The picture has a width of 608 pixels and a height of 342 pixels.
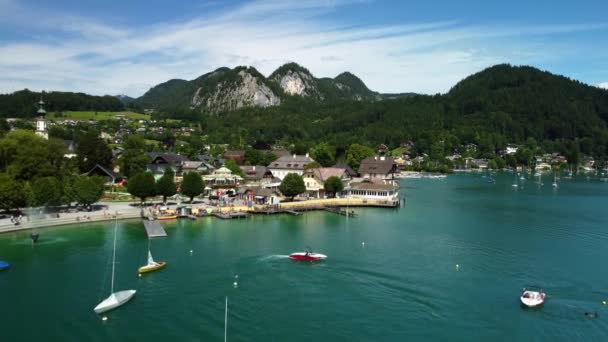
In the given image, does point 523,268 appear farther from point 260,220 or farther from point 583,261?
point 260,220

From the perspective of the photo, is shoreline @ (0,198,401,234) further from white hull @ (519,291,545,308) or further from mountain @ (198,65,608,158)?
mountain @ (198,65,608,158)

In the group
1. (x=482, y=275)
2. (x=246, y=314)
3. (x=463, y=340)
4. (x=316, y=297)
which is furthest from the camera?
(x=482, y=275)

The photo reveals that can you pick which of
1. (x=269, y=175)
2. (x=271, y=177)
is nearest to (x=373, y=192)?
(x=271, y=177)

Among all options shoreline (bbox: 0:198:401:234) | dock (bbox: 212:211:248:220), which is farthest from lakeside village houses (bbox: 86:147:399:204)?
dock (bbox: 212:211:248:220)

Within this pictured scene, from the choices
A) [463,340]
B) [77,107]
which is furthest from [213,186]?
[77,107]

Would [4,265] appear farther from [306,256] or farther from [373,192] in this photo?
[373,192]

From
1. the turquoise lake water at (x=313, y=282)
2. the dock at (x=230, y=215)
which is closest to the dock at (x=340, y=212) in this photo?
the turquoise lake water at (x=313, y=282)
